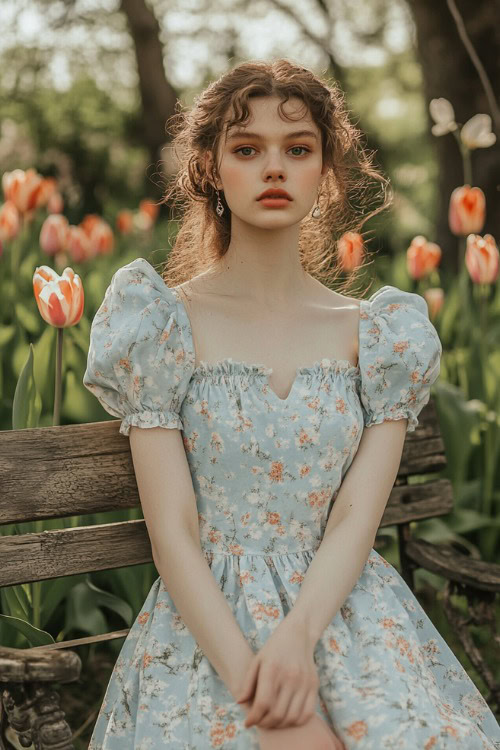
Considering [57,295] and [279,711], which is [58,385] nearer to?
[57,295]

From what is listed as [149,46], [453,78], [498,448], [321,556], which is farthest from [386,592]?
[149,46]

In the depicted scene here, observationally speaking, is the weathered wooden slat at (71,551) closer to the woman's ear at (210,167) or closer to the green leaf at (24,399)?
the green leaf at (24,399)

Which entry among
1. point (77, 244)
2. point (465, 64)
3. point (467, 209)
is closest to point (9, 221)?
point (77, 244)

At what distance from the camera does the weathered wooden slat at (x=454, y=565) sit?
2.41m

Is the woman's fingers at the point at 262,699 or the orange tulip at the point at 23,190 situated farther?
the orange tulip at the point at 23,190

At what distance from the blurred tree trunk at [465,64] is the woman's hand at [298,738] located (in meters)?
3.82

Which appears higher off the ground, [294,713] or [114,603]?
[294,713]

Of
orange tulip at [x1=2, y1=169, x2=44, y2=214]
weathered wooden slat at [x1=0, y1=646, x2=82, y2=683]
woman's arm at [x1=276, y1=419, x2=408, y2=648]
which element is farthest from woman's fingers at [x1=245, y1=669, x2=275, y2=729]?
orange tulip at [x1=2, y1=169, x2=44, y2=214]

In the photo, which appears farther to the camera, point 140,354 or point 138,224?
point 138,224

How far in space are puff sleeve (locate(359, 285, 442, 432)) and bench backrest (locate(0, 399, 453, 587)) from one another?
0.54 metres

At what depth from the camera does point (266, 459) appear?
6.51ft

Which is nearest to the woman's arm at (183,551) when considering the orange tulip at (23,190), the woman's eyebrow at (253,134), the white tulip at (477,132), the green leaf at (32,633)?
the green leaf at (32,633)

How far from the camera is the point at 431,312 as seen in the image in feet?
12.1

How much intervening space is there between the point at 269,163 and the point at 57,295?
66 cm
